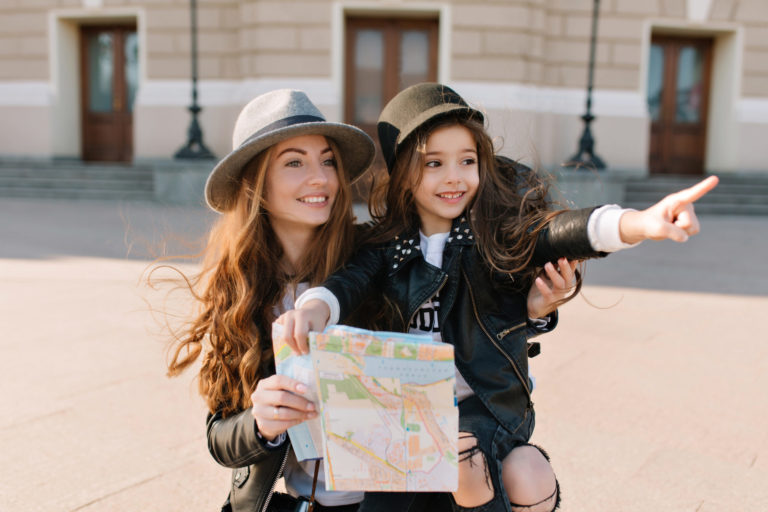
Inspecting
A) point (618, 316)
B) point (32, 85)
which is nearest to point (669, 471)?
point (618, 316)

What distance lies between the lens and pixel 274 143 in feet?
6.16

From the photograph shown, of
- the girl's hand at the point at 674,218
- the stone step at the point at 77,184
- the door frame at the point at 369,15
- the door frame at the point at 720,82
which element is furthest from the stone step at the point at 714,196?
the girl's hand at the point at 674,218

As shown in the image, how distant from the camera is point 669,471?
2.43 m

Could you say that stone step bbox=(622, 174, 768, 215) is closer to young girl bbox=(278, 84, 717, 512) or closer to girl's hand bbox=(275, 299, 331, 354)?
young girl bbox=(278, 84, 717, 512)

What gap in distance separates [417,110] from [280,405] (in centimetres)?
98

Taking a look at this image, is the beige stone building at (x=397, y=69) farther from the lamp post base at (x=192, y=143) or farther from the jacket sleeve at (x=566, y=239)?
the jacket sleeve at (x=566, y=239)

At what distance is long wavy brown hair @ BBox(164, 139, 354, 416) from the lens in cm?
185

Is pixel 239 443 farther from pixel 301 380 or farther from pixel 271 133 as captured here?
pixel 271 133

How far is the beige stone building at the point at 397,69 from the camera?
1162 cm

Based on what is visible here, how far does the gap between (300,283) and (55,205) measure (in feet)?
33.6

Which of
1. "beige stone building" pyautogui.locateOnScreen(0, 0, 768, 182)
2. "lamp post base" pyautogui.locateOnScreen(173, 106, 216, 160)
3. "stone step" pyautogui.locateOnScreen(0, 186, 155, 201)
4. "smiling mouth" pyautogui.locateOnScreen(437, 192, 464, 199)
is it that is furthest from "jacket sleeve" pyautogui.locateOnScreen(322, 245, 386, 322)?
"stone step" pyautogui.locateOnScreen(0, 186, 155, 201)

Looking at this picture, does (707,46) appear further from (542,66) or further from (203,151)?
(203,151)

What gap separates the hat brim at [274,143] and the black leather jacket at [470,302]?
1.13 feet

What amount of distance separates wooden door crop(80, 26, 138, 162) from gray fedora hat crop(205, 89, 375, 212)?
1359 cm
